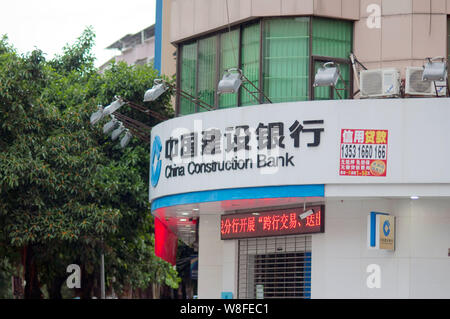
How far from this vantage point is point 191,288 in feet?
165

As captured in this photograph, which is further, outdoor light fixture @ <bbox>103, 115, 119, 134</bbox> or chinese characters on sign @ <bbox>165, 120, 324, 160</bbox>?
outdoor light fixture @ <bbox>103, 115, 119, 134</bbox>

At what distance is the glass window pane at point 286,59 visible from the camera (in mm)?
18188

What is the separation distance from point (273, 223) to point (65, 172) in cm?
709

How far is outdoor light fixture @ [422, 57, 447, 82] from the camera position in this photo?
1582 centimetres

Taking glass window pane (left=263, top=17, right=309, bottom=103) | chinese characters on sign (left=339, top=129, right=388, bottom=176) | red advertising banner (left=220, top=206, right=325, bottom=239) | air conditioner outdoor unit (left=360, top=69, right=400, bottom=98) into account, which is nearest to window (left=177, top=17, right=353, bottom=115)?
glass window pane (left=263, top=17, right=309, bottom=103)

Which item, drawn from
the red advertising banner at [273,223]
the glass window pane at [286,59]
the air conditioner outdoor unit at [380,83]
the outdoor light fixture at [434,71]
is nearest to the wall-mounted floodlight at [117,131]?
the red advertising banner at [273,223]

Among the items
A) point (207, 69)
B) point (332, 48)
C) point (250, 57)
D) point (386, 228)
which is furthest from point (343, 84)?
point (386, 228)

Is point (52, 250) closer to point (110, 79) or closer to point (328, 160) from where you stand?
point (110, 79)

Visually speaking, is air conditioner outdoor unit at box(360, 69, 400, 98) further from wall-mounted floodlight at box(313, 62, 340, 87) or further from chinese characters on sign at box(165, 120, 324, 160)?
chinese characters on sign at box(165, 120, 324, 160)

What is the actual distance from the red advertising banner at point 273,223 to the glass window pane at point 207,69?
273 centimetres

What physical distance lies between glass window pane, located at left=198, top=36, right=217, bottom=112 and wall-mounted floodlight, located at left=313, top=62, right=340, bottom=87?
→ 3532 mm

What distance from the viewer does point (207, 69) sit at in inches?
787

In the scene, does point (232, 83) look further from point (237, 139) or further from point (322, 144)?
point (322, 144)
